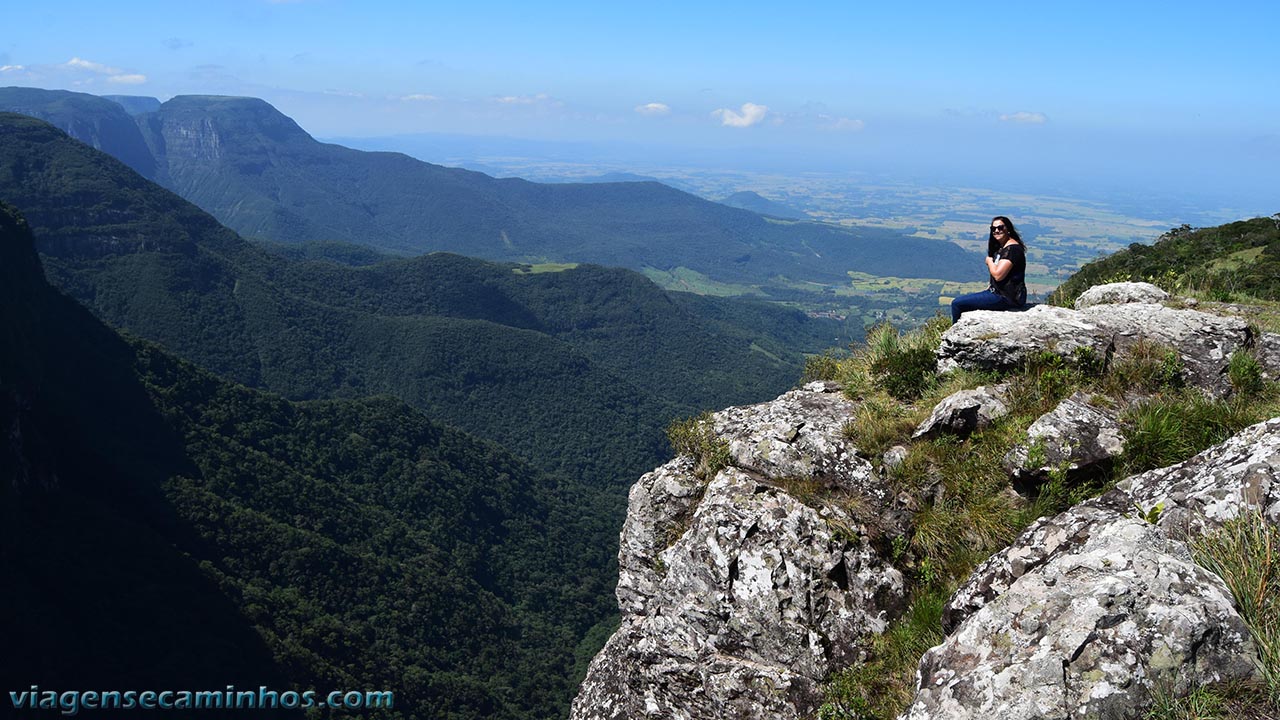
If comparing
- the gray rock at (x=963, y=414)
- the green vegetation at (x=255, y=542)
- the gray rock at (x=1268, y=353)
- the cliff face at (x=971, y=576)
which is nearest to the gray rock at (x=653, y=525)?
the cliff face at (x=971, y=576)

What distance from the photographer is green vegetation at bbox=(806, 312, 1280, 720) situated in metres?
6.34

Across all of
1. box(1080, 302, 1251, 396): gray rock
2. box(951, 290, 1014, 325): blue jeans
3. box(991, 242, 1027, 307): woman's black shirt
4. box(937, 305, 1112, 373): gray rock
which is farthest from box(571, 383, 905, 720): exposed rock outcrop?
box(991, 242, 1027, 307): woman's black shirt

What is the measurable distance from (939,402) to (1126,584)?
3.94m

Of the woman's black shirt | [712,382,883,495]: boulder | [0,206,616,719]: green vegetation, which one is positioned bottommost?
[0,206,616,719]: green vegetation

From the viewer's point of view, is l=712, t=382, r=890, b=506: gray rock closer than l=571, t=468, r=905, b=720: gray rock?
No

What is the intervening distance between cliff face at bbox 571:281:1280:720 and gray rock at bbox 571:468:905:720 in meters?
0.02

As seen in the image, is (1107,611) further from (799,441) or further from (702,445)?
(702,445)

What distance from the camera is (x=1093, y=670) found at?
14.6 ft

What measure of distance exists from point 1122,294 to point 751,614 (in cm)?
935

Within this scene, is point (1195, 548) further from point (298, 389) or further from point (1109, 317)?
point (298, 389)

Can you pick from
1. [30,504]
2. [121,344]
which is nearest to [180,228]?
[121,344]

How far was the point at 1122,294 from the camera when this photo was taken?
11.6 m

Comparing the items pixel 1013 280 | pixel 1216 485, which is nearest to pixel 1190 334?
pixel 1013 280

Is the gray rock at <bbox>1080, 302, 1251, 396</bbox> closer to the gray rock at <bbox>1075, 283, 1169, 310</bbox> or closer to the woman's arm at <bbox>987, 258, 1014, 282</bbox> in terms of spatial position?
the woman's arm at <bbox>987, 258, 1014, 282</bbox>
